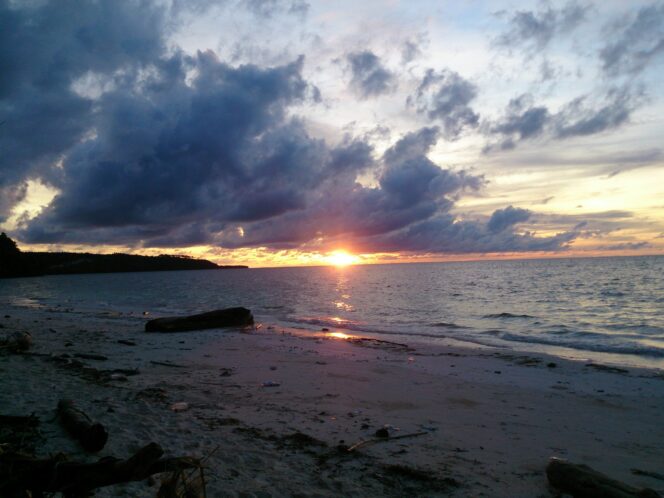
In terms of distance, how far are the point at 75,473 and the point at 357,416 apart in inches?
246

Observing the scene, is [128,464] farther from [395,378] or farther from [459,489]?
[395,378]

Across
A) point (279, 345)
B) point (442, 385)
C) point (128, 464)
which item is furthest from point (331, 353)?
point (128, 464)

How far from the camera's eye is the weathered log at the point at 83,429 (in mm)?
5945

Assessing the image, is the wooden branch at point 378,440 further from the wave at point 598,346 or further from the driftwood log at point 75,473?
the wave at point 598,346

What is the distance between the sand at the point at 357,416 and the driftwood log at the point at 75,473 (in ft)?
2.65

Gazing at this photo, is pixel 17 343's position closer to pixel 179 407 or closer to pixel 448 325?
pixel 179 407

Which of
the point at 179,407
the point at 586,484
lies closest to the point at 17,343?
the point at 179,407

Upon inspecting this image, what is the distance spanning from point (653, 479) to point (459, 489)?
2.93 meters

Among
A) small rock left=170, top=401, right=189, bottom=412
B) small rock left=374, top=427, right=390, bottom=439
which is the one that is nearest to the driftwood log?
small rock left=374, top=427, right=390, bottom=439

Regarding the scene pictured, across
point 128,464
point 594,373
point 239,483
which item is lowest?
point 594,373

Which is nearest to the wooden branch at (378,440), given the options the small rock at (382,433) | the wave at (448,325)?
the small rock at (382,433)

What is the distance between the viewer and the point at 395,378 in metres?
12.0

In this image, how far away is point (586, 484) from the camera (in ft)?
16.7

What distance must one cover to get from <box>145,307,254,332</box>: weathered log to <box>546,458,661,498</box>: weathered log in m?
19.3
